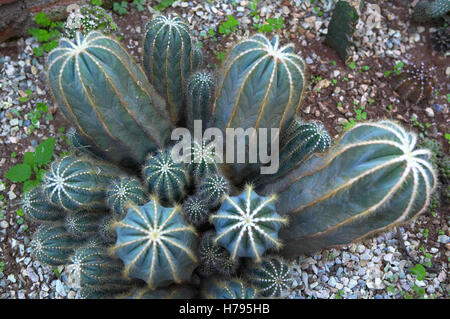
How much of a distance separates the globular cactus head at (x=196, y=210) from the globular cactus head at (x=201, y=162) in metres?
0.18

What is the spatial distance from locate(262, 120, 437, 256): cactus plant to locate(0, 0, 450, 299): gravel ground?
0.91 m

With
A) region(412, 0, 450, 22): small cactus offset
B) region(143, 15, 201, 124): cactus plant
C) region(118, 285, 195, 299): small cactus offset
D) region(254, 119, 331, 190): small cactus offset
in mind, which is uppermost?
region(412, 0, 450, 22): small cactus offset

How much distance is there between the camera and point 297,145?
10.9ft

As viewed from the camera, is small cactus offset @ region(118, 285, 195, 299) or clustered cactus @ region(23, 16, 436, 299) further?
small cactus offset @ region(118, 285, 195, 299)

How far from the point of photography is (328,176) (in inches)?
103

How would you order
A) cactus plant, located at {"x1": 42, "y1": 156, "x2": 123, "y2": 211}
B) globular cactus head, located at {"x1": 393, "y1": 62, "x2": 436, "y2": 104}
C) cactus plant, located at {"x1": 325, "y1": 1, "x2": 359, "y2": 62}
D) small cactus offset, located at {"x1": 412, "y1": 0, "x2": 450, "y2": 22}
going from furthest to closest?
small cactus offset, located at {"x1": 412, "y1": 0, "x2": 450, "y2": 22}
globular cactus head, located at {"x1": 393, "y1": 62, "x2": 436, "y2": 104}
cactus plant, located at {"x1": 325, "y1": 1, "x2": 359, "y2": 62}
cactus plant, located at {"x1": 42, "y1": 156, "x2": 123, "y2": 211}

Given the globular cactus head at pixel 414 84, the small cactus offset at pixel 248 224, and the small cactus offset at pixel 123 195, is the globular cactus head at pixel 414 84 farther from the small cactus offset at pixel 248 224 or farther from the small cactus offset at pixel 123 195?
the small cactus offset at pixel 123 195

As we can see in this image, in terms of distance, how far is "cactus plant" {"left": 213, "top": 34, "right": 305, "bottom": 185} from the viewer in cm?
270

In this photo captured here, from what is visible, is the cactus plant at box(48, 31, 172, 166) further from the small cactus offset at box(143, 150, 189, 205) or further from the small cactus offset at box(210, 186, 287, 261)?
the small cactus offset at box(210, 186, 287, 261)

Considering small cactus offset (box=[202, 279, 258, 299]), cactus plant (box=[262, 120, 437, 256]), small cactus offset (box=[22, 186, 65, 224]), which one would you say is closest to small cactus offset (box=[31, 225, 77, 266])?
small cactus offset (box=[22, 186, 65, 224])

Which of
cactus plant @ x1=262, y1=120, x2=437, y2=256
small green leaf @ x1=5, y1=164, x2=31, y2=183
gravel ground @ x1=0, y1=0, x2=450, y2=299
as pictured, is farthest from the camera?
small green leaf @ x1=5, y1=164, x2=31, y2=183

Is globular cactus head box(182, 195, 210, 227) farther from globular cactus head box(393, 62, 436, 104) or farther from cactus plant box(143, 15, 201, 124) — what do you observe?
globular cactus head box(393, 62, 436, 104)

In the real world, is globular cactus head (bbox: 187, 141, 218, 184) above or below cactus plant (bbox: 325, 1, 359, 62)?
below
